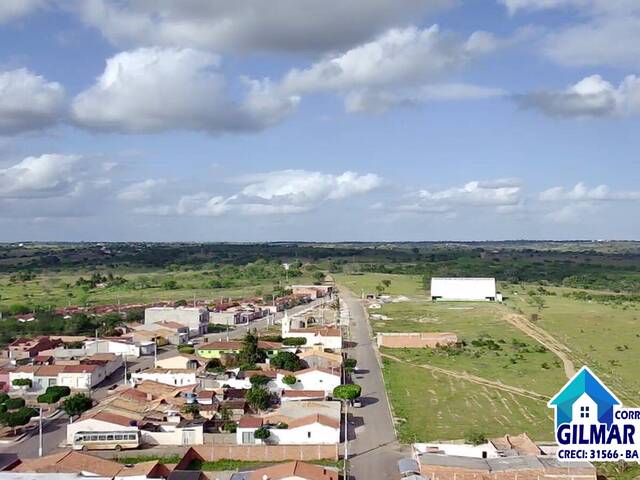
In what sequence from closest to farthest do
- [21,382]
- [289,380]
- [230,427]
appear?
[230,427]
[289,380]
[21,382]

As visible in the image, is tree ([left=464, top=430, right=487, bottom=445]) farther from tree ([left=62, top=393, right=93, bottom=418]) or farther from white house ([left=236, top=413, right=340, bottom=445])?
tree ([left=62, top=393, right=93, bottom=418])

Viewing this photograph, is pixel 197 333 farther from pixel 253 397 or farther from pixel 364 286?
pixel 364 286

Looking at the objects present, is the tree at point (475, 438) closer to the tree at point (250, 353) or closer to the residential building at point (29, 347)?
the tree at point (250, 353)

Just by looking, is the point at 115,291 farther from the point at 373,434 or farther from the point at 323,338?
the point at 373,434

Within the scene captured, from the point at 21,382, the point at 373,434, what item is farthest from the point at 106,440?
the point at 21,382

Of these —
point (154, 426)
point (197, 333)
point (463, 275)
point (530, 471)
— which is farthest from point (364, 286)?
point (530, 471)

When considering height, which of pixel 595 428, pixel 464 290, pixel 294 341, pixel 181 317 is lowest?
pixel 294 341

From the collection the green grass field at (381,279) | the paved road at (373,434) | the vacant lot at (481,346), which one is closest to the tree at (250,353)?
the paved road at (373,434)
